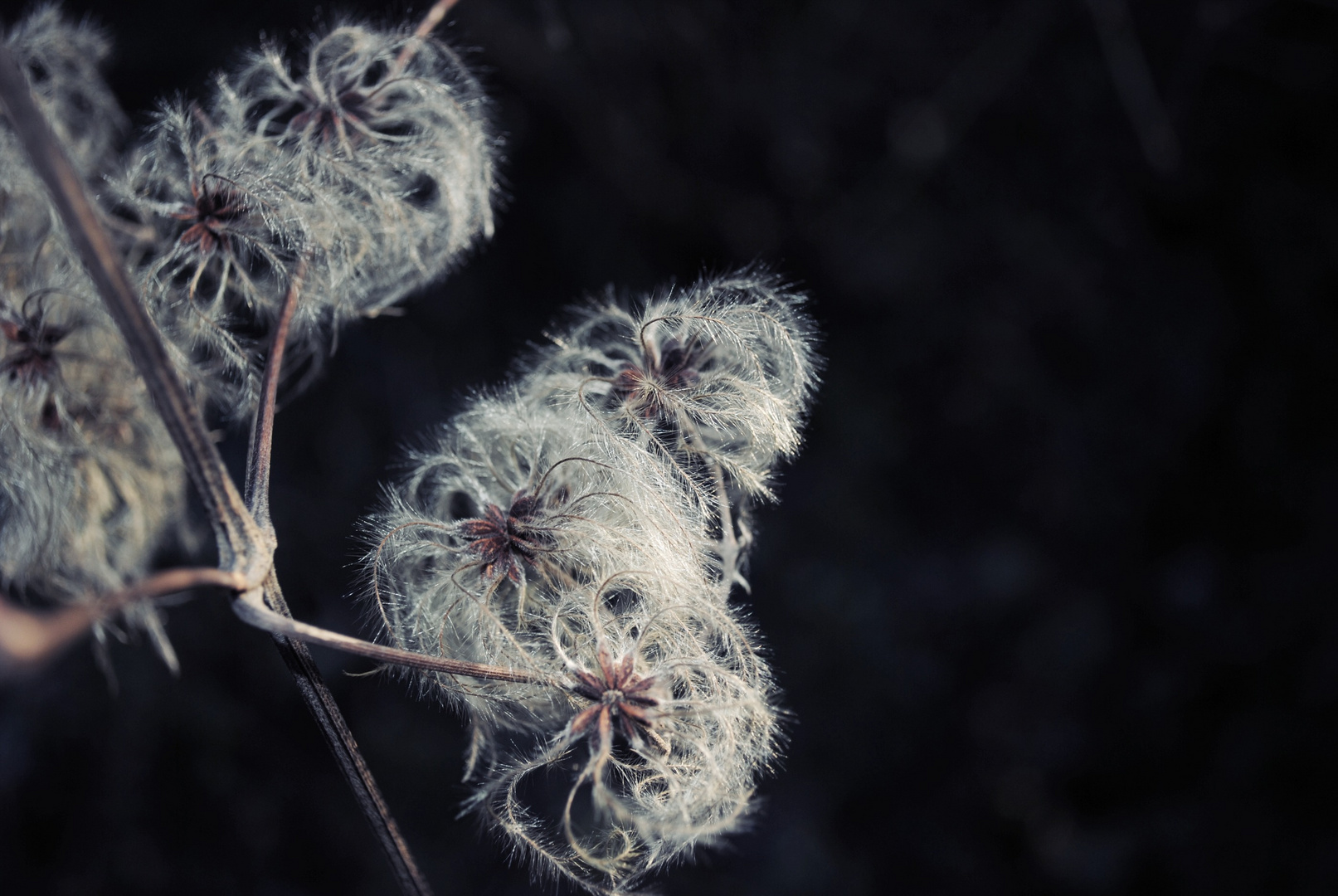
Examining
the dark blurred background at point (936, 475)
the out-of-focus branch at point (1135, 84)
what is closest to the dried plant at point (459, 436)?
the dark blurred background at point (936, 475)

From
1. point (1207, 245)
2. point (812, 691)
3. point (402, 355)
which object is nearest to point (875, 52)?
point (1207, 245)

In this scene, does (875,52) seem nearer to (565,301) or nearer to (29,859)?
(565,301)

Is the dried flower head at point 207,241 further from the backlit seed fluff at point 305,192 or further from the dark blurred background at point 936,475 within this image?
the dark blurred background at point 936,475

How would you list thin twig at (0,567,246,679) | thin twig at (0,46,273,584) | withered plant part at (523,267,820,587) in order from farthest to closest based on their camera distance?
withered plant part at (523,267,820,587)
thin twig at (0,46,273,584)
thin twig at (0,567,246,679)

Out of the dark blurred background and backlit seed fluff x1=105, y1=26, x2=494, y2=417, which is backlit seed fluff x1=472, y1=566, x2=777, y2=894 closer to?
backlit seed fluff x1=105, y1=26, x2=494, y2=417

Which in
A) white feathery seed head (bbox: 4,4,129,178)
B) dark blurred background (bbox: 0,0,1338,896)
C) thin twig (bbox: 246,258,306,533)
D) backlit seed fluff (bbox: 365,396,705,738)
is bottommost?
dark blurred background (bbox: 0,0,1338,896)

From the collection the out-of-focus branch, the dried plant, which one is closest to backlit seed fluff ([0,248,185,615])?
the dried plant

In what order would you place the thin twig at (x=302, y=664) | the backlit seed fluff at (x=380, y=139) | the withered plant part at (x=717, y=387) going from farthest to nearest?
the backlit seed fluff at (x=380, y=139), the withered plant part at (x=717, y=387), the thin twig at (x=302, y=664)
